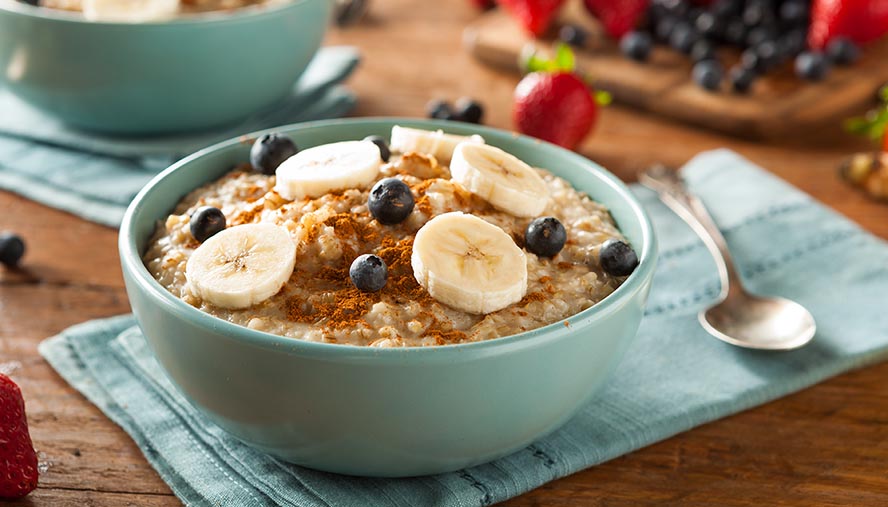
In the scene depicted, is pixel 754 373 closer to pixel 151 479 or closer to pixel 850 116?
pixel 151 479

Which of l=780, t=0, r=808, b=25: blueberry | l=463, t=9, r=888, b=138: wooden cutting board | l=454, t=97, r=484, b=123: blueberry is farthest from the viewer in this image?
l=780, t=0, r=808, b=25: blueberry

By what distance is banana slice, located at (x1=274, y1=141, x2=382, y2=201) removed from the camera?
2.01m

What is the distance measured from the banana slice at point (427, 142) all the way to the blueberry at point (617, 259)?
1.44ft

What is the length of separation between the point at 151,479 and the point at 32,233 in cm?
120

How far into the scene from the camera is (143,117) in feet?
10.4

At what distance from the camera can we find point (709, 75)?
141 inches

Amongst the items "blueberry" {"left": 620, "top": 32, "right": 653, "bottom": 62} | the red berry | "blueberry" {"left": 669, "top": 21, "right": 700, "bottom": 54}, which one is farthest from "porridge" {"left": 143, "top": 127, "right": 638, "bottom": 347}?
"blueberry" {"left": 669, "top": 21, "right": 700, "bottom": 54}

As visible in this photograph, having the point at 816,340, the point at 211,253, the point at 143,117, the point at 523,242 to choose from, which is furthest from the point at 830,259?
the point at 143,117

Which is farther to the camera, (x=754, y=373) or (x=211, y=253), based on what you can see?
(x=754, y=373)

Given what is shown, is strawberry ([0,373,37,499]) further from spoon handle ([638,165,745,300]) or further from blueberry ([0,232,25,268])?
spoon handle ([638,165,745,300])

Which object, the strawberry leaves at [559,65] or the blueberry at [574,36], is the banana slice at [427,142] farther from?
the blueberry at [574,36]

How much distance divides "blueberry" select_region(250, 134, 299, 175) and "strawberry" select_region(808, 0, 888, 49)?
248 centimetres

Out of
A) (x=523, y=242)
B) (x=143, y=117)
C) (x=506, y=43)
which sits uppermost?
(x=523, y=242)

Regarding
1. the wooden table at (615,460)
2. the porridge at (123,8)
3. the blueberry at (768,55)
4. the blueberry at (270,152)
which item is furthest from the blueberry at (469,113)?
the blueberry at (768,55)
